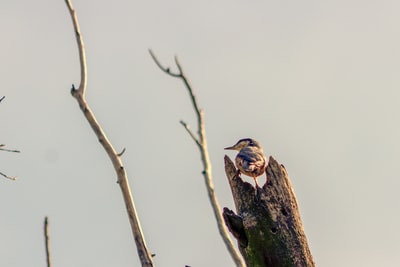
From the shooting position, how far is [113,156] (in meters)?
7.71

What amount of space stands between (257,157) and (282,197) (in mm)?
3901

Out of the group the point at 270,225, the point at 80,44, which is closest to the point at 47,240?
the point at 80,44

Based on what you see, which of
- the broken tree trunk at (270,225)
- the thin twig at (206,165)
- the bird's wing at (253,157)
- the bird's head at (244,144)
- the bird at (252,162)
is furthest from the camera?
the bird's head at (244,144)

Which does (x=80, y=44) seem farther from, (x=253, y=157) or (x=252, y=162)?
(x=253, y=157)

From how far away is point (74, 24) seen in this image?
766 centimetres

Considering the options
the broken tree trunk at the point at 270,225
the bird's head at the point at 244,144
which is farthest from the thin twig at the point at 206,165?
the bird's head at the point at 244,144

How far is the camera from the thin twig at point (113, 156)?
7594 mm

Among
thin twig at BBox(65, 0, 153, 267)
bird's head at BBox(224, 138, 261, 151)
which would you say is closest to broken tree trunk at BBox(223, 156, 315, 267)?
thin twig at BBox(65, 0, 153, 267)

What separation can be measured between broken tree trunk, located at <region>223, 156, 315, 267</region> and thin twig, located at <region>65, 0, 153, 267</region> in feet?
12.1

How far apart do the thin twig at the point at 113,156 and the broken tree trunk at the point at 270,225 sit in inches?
146

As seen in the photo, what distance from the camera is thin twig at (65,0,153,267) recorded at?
7.59m

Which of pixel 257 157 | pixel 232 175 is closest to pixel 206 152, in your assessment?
pixel 232 175

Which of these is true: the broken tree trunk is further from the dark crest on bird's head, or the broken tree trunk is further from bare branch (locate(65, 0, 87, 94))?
the dark crest on bird's head

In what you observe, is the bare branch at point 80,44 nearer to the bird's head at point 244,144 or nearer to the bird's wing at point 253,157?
the bird's wing at point 253,157
